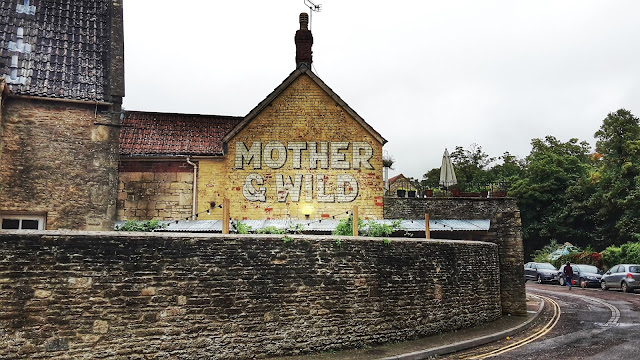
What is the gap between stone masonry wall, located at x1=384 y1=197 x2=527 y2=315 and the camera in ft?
59.4

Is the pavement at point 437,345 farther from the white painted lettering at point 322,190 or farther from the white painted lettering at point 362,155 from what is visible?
the white painted lettering at point 362,155

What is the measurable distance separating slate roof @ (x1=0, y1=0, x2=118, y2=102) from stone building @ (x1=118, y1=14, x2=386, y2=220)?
485cm

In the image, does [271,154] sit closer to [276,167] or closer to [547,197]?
[276,167]

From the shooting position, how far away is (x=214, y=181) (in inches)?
821

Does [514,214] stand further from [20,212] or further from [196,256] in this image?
[20,212]

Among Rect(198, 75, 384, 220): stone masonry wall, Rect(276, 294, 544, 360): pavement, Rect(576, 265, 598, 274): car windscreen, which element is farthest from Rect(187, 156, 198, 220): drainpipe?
Rect(576, 265, 598, 274): car windscreen

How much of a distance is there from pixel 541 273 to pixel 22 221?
31.4 m

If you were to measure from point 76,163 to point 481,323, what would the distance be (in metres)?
12.8

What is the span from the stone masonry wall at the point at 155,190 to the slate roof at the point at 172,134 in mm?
552

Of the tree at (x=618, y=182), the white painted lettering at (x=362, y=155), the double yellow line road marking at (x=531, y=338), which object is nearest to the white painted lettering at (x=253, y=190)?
the white painted lettering at (x=362, y=155)

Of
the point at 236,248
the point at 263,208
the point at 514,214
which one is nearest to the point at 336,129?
the point at 263,208

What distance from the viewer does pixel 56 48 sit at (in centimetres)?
1641

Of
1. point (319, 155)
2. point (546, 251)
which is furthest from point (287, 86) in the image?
point (546, 251)

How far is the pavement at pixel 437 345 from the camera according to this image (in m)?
11.0
